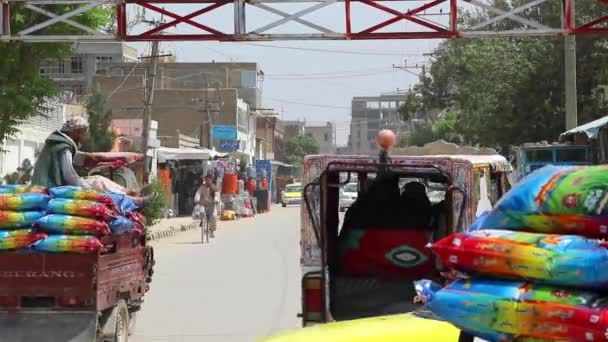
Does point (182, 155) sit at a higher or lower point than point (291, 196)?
higher

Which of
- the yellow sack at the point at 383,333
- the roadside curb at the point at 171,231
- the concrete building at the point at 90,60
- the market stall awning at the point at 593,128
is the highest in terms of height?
the concrete building at the point at 90,60

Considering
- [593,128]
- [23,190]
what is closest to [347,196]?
[593,128]

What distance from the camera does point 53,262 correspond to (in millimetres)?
8547

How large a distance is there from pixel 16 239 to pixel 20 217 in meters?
0.18

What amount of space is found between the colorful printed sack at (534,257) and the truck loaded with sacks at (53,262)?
5344 mm

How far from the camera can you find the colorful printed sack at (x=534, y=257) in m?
3.34

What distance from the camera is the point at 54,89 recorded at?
55.6 feet

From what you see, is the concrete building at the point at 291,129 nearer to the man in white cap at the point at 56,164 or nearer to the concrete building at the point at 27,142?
the concrete building at the point at 27,142

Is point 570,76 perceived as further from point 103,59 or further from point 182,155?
point 103,59

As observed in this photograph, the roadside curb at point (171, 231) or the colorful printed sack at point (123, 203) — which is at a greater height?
the colorful printed sack at point (123, 203)

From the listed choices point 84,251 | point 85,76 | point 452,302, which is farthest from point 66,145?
point 85,76

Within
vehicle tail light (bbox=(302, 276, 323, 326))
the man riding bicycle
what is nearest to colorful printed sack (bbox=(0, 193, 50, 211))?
vehicle tail light (bbox=(302, 276, 323, 326))

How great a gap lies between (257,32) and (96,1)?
97.3 inches

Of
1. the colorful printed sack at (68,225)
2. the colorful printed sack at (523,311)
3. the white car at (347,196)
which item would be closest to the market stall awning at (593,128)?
the white car at (347,196)
